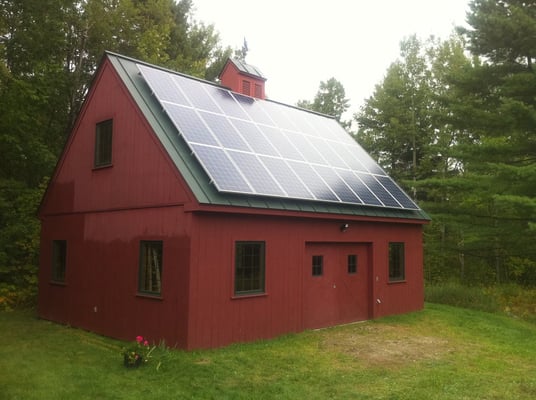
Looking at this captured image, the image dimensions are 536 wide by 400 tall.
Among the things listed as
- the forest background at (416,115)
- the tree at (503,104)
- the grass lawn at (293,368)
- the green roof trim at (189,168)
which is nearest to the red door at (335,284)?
the grass lawn at (293,368)

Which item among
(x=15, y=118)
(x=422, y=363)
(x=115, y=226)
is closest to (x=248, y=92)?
(x=115, y=226)

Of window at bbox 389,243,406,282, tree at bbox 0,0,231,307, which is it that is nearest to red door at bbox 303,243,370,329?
window at bbox 389,243,406,282

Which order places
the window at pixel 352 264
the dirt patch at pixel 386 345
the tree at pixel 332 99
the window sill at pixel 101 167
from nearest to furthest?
the dirt patch at pixel 386 345
the window sill at pixel 101 167
the window at pixel 352 264
the tree at pixel 332 99

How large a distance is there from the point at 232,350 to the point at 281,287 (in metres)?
2.11

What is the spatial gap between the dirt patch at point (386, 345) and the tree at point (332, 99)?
97.1 feet

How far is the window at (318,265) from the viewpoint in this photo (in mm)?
12195

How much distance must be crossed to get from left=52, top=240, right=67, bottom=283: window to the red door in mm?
7315

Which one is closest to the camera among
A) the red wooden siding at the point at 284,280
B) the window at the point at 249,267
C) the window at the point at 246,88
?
the red wooden siding at the point at 284,280

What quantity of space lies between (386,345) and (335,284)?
2.70 m

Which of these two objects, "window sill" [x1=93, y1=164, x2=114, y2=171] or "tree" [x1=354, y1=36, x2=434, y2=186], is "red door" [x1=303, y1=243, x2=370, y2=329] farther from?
"tree" [x1=354, y1=36, x2=434, y2=186]

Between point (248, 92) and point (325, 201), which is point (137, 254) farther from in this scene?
point (248, 92)

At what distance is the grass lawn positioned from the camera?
23.3 ft

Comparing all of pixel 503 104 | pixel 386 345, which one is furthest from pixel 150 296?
pixel 503 104

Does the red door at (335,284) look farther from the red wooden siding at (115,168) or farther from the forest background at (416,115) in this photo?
the forest background at (416,115)
